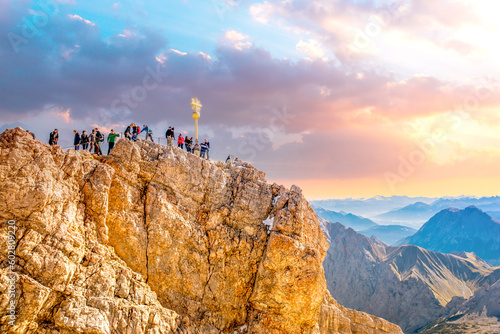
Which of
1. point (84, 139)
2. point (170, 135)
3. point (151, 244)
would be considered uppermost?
point (170, 135)

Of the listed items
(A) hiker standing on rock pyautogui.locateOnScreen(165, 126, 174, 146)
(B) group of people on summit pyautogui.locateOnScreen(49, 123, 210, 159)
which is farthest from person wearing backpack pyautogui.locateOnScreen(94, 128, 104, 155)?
(A) hiker standing on rock pyautogui.locateOnScreen(165, 126, 174, 146)

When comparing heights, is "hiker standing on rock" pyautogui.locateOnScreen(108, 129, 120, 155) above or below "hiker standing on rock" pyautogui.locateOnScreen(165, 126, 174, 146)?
below

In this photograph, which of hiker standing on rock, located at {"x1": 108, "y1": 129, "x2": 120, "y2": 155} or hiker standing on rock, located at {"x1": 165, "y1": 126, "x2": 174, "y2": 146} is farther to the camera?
hiker standing on rock, located at {"x1": 165, "y1": 126, "x2": 174, "y2": 146}

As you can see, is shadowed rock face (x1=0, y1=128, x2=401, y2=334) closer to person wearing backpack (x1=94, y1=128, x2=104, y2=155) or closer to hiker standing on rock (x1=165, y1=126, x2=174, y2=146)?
person wearing backpack (x1=94, y1=128, x2=104, y2=155)

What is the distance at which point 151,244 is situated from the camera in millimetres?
28484

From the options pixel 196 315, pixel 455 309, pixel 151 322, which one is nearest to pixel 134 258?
pixel 151 322

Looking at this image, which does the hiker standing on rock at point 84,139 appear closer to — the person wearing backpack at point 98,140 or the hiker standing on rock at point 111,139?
the person wearing backpack at point 98,140

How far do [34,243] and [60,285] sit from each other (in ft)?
10.5

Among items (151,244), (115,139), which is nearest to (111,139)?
(115,139)

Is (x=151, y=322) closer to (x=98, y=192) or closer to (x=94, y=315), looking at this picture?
(x=94, y=315)

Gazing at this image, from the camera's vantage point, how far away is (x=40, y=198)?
21.9 metres

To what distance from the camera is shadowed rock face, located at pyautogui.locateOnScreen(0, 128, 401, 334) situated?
2123 cm

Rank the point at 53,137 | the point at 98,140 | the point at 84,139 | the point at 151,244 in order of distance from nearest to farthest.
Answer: the point at 53,137, the point at 151,244, the point at 84,139, the point at 98,140

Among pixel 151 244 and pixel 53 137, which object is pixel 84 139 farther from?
pixel 151 244
